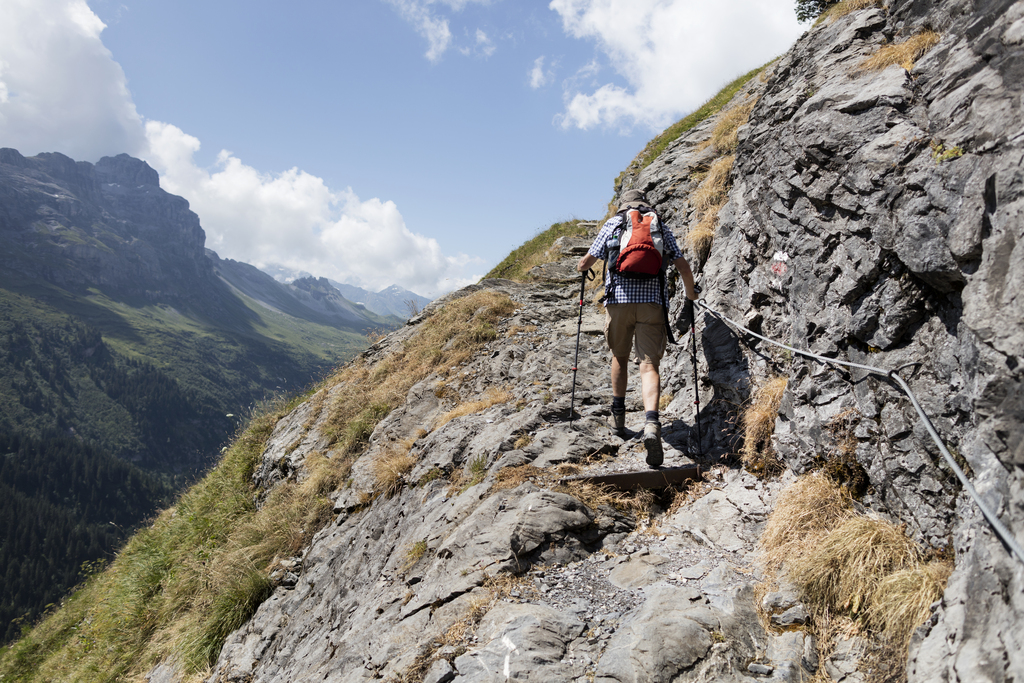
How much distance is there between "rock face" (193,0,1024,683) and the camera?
11.9ft

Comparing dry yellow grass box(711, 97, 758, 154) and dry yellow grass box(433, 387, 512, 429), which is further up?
dry yellow grass box(711, 97, 758, 154)

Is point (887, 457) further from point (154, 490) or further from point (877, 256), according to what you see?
point (154, 490)

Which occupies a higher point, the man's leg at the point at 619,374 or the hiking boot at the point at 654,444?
the man's leg at the point at 619,374

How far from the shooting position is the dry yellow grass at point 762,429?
641cm

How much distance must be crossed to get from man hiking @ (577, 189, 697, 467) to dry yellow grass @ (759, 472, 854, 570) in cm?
212

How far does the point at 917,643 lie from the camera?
3.43 m

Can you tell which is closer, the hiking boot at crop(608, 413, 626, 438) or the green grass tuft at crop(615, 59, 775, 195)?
the hiking boot at crop(608, 413, 626, 438)

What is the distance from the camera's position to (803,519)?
4.99m

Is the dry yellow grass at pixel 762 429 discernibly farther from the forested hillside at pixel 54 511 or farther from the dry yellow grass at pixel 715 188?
the forested hillside at pixel 54 511

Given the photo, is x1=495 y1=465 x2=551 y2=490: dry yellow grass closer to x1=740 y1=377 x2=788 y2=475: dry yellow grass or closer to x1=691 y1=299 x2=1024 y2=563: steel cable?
x1=740 y1=377 x2=788 y2=475: dry yellow grass

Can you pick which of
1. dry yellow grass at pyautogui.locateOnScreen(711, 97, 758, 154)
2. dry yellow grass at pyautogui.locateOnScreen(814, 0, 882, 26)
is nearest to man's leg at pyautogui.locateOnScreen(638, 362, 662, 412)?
dry yellow grass at pyautogui.locateOnScreen(814, 0, 882, 26)

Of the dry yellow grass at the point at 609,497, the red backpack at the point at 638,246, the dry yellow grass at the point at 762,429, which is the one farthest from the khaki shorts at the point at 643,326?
the dry yellow grass at the point at 609,497

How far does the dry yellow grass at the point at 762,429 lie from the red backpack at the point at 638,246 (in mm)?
2202

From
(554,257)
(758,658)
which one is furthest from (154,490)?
(758,658)
